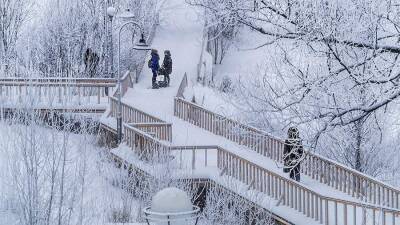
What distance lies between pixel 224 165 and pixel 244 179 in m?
0.89

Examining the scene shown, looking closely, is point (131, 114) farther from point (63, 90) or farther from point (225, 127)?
point (63, 90)

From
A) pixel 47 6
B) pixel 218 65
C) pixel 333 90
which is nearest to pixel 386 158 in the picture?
pixel 47 6

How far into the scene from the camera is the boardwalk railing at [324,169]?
1978cm

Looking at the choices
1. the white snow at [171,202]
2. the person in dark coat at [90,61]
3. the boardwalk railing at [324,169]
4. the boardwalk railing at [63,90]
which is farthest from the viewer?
→ the person in dark coat at [90,61]

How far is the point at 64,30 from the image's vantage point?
40.0 m

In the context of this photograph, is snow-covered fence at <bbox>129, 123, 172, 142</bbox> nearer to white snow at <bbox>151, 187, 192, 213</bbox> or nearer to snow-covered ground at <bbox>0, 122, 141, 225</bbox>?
snow-covered ground at <bbox>0, 122, 141, 225</bbox>

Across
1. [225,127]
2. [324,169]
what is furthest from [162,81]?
[324,169]

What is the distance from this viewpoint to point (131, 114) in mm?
27500

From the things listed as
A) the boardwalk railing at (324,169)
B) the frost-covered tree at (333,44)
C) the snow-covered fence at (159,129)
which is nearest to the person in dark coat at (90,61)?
the boardwalk railing at (324,169)

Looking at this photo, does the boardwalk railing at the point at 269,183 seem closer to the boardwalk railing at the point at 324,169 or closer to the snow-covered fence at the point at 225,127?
the boardwalk railing at the point at 324,169

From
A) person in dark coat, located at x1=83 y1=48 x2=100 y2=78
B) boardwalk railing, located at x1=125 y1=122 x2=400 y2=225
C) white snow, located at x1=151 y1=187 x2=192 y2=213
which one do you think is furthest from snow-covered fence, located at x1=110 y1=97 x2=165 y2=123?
white snow, located at x1=151 y1=187 x2=192 y2=213

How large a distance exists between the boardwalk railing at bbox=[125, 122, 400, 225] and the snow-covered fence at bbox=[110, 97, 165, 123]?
1.74 m

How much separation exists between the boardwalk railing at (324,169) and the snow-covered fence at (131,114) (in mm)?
1953

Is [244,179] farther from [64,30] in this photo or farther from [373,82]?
[64,30]
